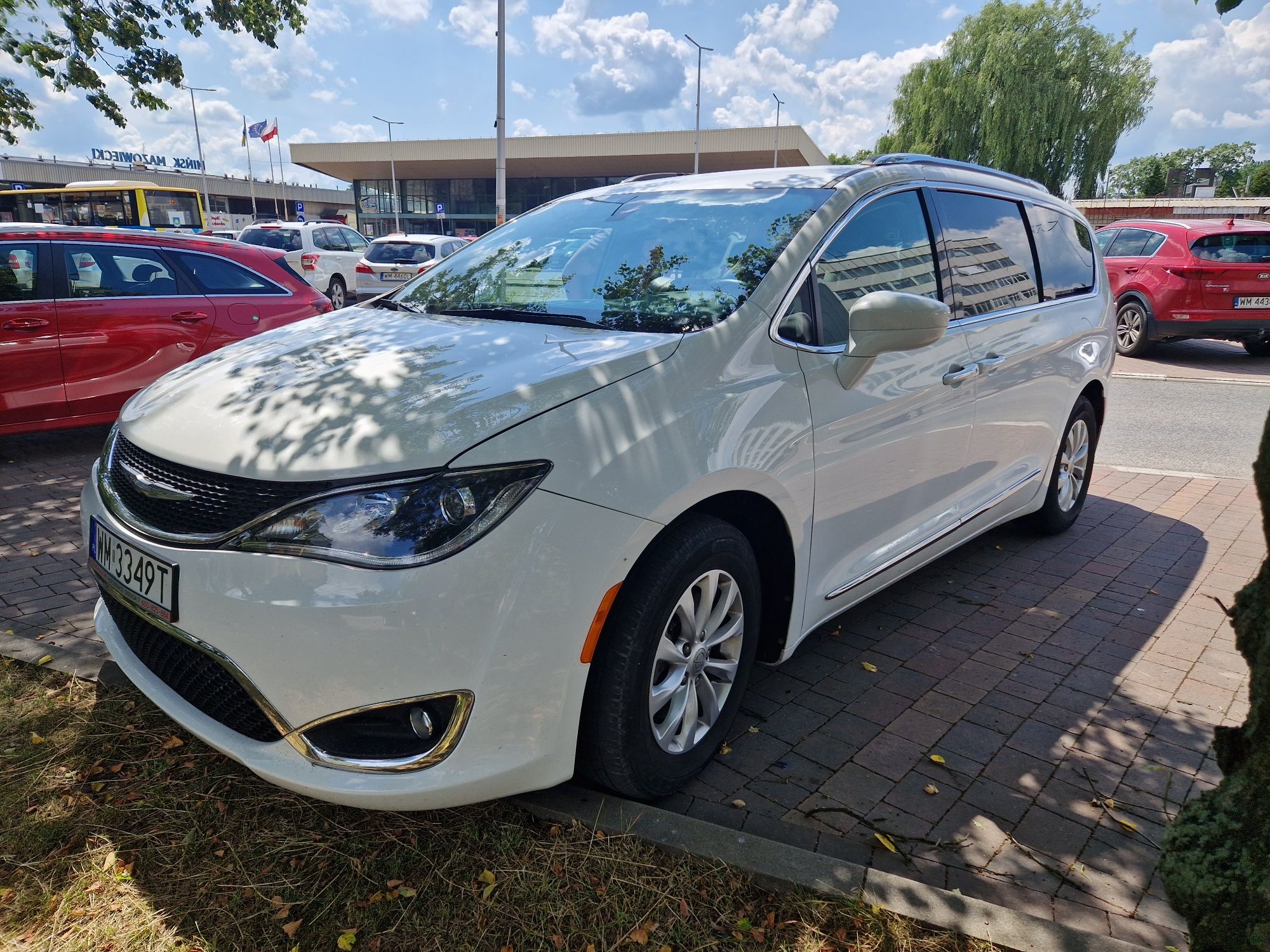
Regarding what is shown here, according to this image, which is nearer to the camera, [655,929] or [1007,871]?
[655,929]

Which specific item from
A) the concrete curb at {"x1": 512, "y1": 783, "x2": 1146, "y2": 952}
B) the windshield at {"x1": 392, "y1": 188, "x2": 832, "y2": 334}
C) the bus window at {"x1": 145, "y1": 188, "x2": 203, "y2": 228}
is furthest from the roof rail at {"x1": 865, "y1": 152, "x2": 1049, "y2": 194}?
the bus window at {"x1": 145, "y1": 188, "x2": 203, "y2": 228}

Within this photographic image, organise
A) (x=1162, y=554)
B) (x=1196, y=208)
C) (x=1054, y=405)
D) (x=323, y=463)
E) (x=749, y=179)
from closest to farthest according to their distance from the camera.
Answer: (x=323, y=463)
(x=749, y=179)
(x=1054, y=405)
(x=1162, y=554)
(x=1196, y=208)

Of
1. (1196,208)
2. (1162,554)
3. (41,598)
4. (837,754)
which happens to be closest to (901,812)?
(837,754)

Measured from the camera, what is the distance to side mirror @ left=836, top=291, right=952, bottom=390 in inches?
Answer: 112

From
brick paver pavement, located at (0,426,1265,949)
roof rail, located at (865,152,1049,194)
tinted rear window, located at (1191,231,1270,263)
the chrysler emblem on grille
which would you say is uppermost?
roof rail, located at (865,152,1049,194)

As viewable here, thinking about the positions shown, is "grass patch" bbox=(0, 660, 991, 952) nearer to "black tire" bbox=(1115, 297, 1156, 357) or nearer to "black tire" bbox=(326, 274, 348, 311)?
"black tire" bbox=(1115, 297, 1156, 357)

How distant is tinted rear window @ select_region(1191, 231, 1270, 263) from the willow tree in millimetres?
27187

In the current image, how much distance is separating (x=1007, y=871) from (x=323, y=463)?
2.11 m

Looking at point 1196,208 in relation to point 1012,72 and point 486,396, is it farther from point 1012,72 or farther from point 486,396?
point 486,396

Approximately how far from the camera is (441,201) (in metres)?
65.1

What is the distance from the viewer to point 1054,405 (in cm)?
452

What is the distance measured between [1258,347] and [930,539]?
12.4 meters

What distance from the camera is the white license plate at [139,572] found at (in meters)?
2.25

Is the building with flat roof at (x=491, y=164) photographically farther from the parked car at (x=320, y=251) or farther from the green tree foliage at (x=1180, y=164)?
the green tree foliage at (x=1180, y=164)
